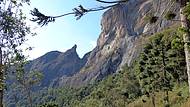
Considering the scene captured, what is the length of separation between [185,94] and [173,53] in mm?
6753

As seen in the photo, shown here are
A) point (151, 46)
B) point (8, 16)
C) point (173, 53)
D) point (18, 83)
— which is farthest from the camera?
point (151, 46)

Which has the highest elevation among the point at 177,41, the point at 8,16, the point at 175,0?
the point at 8,16

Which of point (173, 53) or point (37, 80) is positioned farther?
point (173, 53)

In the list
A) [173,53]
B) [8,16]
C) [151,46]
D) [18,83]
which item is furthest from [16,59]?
[151,46]

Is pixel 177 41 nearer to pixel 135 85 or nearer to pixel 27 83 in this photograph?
pixel 27 83

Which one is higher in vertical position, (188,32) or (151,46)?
(151,46)

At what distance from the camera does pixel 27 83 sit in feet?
158

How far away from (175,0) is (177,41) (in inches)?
40.1

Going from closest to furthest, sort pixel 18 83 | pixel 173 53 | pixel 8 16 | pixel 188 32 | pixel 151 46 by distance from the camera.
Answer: pixel 188 32 → pixel 8 16 → pixel 18 83 → pixel 173 53 → pixel 151 46

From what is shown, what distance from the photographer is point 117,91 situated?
99750mm

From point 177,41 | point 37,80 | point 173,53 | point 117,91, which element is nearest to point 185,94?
point 173,53

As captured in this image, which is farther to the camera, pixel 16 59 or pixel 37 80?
pixel 37 80

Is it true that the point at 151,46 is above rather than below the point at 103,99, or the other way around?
above

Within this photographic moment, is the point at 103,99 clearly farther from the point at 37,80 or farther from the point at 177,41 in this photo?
the point at 177,41
